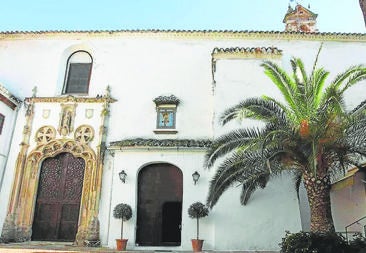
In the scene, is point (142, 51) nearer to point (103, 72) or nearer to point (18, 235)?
point (103, 72)

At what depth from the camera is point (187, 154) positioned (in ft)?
47.9

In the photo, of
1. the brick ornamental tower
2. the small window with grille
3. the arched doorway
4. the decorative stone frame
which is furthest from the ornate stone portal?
the brick ornamental tower

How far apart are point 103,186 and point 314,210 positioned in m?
9.04

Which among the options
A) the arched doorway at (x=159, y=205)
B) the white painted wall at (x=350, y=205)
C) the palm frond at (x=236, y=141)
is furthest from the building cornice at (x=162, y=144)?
the white painted wall at (x=350, y=205)

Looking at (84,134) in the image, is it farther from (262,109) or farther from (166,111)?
(262,109)

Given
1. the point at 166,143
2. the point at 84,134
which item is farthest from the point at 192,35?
the point at 84,134

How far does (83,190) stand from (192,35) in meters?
9.55

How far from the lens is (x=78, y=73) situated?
18156 millimetres

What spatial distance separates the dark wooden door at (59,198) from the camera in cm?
1477

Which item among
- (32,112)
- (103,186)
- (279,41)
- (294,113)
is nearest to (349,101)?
(279,41)

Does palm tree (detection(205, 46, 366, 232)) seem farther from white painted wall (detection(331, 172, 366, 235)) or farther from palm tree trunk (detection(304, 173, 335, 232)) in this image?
white painted wall (detection(331, 172, 366, 235))

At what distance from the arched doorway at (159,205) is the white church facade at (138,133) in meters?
0.04

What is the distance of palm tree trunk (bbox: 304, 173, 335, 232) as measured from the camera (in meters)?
9.70

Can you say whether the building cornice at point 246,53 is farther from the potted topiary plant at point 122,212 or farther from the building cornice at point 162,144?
the potted topiary plant at point 122,212
